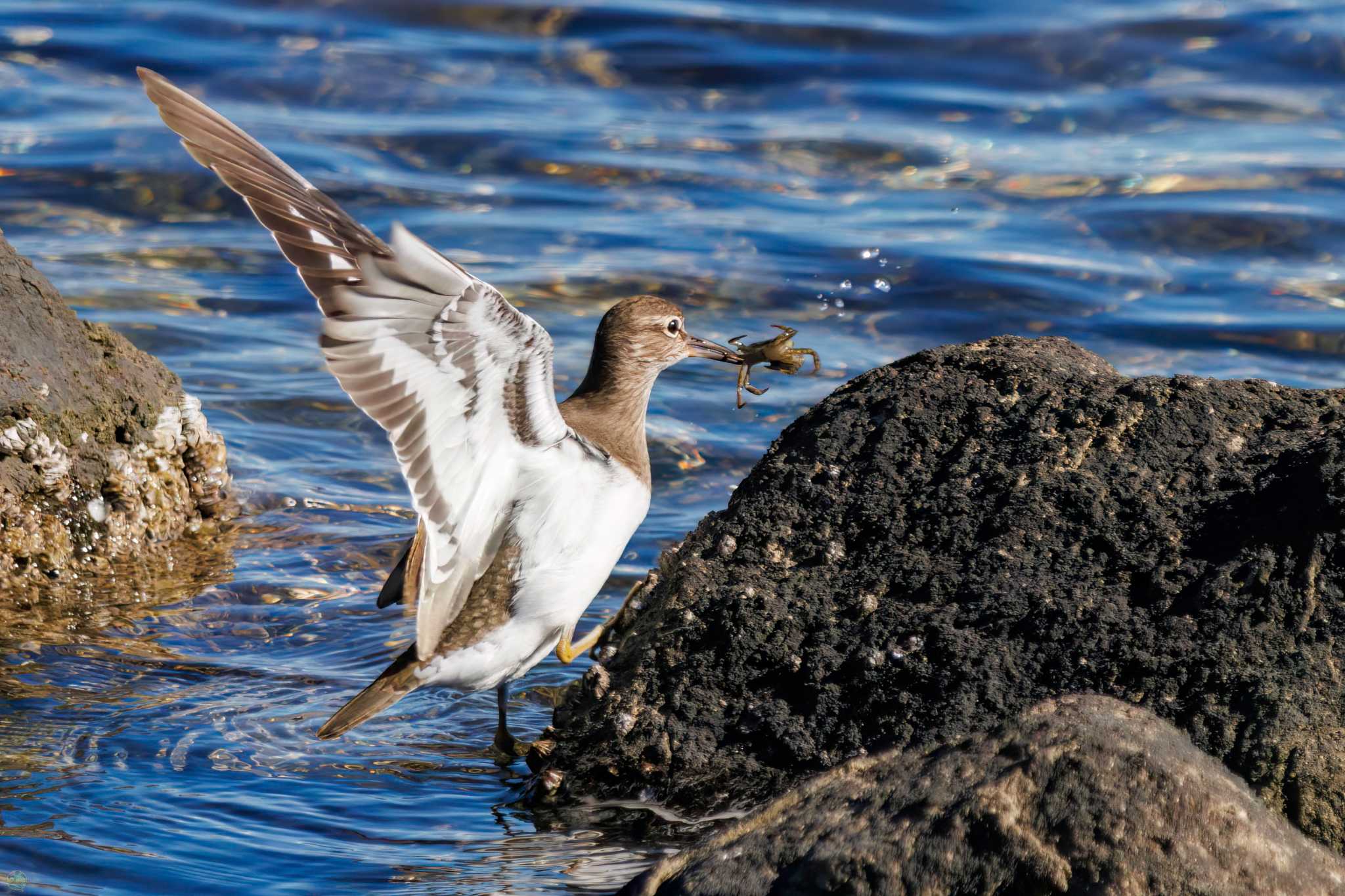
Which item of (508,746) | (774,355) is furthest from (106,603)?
(774,355)

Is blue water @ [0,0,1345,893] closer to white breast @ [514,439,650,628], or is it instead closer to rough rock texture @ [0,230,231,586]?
rough rock texture @ [0,230,231,586]

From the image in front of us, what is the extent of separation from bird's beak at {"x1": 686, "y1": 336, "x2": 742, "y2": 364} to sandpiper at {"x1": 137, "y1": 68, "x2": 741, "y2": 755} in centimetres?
18

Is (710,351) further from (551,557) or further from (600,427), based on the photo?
(551,557)

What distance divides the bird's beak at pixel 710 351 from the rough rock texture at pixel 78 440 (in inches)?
84.1

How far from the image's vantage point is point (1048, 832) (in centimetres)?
257

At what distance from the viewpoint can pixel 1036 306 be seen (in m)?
9.21

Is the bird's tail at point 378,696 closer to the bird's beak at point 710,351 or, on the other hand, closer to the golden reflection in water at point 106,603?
the golden reflection in water at point 106,603

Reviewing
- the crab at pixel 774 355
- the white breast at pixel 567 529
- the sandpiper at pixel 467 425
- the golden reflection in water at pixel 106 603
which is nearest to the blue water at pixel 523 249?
the golden reflection in water at pixel 106 603

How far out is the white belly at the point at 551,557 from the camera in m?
4.41

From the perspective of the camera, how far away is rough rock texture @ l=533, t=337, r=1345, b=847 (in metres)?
3.23

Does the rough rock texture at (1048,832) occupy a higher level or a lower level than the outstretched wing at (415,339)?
lower

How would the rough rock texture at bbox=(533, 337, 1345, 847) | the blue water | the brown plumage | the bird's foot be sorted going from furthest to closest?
the bird's foot
the brown plumage
the blue water
the rough rock texture at bbox=(533, 337, 1345, 847)

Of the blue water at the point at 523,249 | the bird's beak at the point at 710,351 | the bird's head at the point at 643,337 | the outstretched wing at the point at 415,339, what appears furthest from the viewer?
the bird's beak at the point at 710,351

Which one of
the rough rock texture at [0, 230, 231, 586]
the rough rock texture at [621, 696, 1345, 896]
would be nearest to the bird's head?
the rough rock texture at [0, 230, 231, 586]
